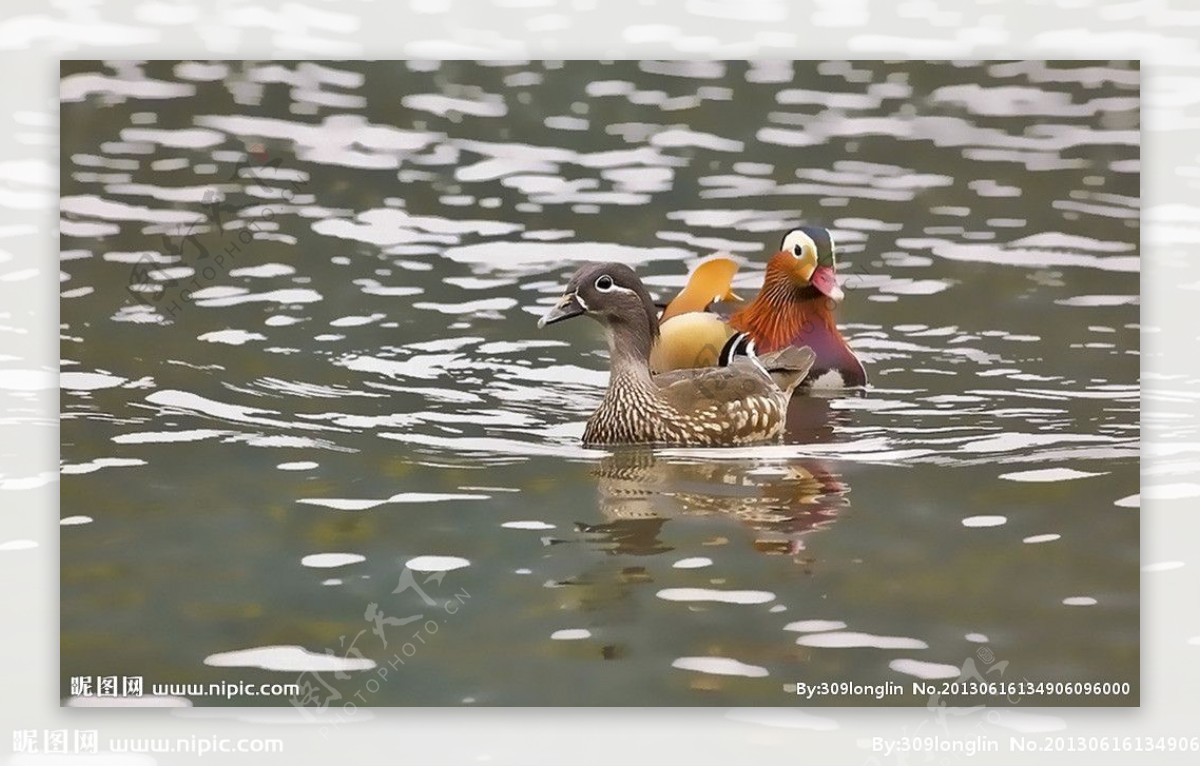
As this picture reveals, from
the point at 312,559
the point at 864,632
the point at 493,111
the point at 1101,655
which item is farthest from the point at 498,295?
the point at 1101,655

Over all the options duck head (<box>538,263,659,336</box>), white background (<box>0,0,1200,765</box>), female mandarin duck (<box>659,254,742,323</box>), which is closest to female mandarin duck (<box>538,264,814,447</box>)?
duck head (<box>538,263,659,336</box>)

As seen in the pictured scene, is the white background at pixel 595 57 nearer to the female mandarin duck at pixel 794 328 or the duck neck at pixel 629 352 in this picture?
the female mandarin duck at pixel 794 328

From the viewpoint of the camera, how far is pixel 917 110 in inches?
197

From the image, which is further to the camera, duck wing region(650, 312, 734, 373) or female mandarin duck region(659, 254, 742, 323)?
duck wing region(650, 312, 734, 373)

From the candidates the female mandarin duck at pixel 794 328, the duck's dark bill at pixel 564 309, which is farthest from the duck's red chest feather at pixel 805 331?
the duck's dark bill at pixel 564 309

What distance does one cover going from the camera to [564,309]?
5.00m

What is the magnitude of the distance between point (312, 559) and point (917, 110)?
186 cm

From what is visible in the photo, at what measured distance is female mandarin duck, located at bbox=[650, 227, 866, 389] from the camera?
5.13 metres

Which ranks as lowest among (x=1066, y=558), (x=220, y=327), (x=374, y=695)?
(x=374, y=695)

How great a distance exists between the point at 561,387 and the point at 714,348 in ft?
1.43

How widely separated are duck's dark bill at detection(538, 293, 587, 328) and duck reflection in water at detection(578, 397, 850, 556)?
0.37 meters

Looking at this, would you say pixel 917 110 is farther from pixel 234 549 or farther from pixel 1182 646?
pixel 234 549

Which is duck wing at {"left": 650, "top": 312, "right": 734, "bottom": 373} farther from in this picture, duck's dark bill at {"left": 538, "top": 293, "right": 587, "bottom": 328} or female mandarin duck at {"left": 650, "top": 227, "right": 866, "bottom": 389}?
duck's dark bill at {"left": 538, "top": 293, "right": 587, "bottom": 328}

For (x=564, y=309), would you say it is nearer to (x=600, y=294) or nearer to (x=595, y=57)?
(x=600, y=294)
